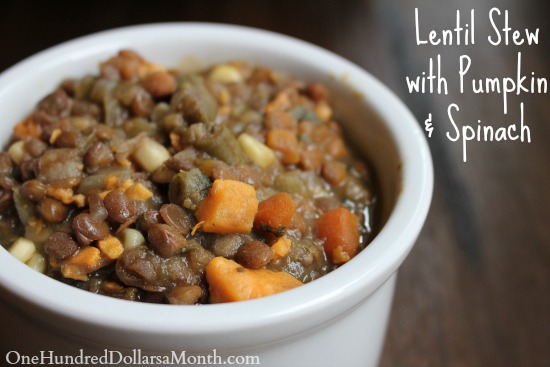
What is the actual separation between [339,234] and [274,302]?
1.09 feet

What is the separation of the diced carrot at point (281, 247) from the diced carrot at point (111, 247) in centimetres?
30

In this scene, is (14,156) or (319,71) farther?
(319,71)

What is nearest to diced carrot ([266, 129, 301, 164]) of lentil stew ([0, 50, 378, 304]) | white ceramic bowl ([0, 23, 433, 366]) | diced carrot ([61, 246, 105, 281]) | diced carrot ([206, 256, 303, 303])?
lentil stew ([0, 50, 378, 304])

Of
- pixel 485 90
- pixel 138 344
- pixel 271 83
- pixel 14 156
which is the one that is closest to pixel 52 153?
pixel 14 156

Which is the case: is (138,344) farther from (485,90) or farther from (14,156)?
(485,90)

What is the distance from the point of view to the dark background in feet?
7.22

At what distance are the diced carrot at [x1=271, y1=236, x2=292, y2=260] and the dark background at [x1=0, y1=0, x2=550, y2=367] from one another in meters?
0.83

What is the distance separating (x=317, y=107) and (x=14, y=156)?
0.79m

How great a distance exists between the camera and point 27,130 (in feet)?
5.72

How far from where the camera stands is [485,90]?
2.93 m

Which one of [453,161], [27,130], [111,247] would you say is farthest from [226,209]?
[453,161]

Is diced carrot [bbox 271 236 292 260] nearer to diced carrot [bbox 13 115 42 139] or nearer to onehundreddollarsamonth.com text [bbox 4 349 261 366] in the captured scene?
onehundreddollarsamonth.com text [bbox 4 349 261 366]

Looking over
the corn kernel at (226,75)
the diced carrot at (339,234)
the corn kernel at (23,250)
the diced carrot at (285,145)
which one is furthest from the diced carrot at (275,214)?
the corn kernel at (226,75)

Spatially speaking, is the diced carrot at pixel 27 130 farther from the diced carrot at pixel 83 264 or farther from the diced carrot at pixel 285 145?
the diced carrot at pixel 285 145
